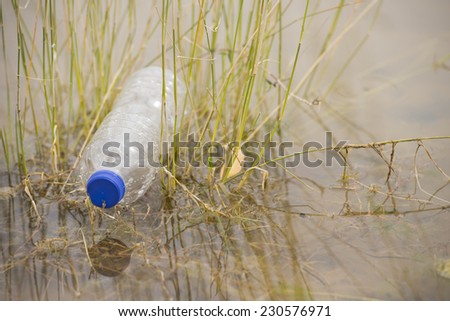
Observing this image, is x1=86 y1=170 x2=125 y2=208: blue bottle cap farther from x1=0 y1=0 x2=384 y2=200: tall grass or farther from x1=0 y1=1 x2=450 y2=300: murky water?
x1=0 y1=0 x2=384 y2=200: tall grass

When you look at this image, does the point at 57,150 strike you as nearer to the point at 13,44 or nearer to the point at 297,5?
the point at 13,44

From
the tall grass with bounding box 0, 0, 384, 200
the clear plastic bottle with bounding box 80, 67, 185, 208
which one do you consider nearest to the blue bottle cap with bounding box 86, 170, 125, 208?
the clear plastic bottle with bounding box 80, 67, 185, 208

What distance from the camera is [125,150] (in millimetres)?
1956

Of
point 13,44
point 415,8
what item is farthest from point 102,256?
point 415,8

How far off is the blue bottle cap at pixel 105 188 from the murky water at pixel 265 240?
0.09 meters

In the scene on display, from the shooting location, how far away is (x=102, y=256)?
63.1 inches

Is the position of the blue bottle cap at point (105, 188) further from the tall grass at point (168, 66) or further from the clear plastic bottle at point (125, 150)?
the tall grass at point (168, 66)

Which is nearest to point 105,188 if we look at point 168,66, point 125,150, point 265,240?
point 125,150

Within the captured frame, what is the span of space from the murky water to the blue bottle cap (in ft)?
0.31

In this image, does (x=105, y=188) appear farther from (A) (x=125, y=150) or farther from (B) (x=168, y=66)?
(B) (x=168, y=66)

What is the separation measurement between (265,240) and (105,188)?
0.47 metres

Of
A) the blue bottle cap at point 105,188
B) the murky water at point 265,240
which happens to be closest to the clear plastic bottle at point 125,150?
the blue bottle cap at point 105,188

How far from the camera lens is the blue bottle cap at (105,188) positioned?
1611 mm

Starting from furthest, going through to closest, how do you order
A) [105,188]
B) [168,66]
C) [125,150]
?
[168,66] → [125,150] → [105,188]
